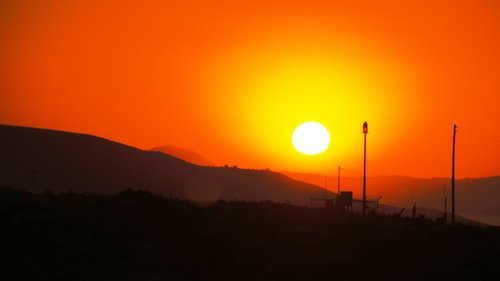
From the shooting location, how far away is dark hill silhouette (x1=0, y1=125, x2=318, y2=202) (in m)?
116

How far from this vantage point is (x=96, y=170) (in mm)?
125312

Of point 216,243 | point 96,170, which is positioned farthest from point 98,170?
point 216,243

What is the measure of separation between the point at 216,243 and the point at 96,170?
90.7 meters

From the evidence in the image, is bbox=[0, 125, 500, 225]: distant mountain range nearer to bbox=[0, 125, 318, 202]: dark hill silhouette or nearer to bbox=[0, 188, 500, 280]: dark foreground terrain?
bbox=[0, 125, 318, 202]: dark hill silhouette

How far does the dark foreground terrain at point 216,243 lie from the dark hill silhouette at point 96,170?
208 feet

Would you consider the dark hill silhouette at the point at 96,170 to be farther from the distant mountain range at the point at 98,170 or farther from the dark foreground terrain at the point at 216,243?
the dark foreground terrain at the point at 216,243

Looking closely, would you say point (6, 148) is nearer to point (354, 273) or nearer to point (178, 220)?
point (178, 220)

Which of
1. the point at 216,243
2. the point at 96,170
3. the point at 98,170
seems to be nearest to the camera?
the point at 216,243

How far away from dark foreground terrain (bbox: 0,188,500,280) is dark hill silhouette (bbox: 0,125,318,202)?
63.5 metres

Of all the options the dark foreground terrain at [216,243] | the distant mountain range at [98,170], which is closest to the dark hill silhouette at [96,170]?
the distant mountain range at [98,170]

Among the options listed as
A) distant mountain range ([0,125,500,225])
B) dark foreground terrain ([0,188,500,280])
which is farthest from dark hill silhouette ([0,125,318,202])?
dark foreground terrain ([0,188,500,280])

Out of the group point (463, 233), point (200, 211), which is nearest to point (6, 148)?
point (200, 211)

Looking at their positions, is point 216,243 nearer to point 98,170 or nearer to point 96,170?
point 96,170

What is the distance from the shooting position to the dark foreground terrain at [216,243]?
34188mm
